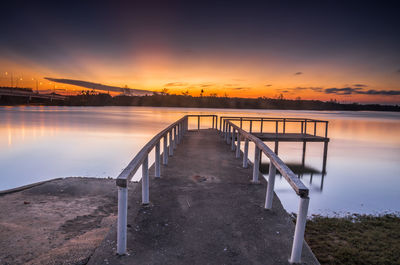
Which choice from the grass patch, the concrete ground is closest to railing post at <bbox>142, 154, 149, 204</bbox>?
the concrete ground

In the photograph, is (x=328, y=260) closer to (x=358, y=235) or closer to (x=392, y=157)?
(x=358, y=235)

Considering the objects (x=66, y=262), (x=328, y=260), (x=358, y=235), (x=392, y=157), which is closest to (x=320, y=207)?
(x=358, y=235)

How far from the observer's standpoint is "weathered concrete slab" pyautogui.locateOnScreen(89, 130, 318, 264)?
2.75 metres

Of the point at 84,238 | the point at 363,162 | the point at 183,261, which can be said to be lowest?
the point at 363,162

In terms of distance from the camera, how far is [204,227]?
3.38m

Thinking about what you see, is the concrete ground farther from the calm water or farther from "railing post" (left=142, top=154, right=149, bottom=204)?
the calm water

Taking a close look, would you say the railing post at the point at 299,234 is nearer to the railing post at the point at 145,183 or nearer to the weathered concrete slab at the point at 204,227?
the weathered concrete slab at the point at 204,227

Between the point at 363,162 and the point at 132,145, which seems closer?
the point at 363,162

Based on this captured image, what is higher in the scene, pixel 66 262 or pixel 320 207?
pixel 66 262

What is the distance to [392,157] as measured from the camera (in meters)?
22.8

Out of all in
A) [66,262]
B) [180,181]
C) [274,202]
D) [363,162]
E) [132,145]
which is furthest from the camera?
[132,145]

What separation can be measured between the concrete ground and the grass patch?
4.61 meters

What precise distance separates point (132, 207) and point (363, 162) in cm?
2196

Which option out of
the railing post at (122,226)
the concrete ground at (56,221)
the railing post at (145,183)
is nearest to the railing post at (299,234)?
the railing post at (122,226)
